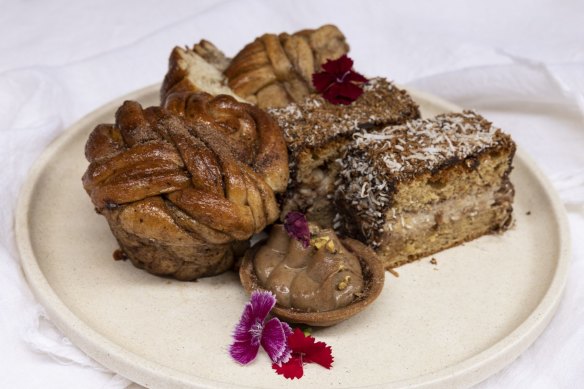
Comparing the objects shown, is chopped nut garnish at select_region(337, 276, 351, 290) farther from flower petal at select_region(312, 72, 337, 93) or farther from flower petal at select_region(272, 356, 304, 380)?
flower petal at select_region(312, 72, 337, 93)

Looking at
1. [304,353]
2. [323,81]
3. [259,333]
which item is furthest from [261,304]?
[323,81]

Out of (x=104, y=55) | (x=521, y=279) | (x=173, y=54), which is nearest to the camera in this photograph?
(x=521, y=279)

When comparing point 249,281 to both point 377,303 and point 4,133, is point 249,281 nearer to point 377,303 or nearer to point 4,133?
point 377,303

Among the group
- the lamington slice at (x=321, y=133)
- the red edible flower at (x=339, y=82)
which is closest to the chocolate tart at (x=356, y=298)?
the lamington slice at (x=321, y=133)

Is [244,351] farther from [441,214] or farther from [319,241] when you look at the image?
[441,214]

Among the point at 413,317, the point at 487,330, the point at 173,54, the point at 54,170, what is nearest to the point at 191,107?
the point at 173,54

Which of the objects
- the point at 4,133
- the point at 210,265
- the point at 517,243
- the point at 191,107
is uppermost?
the point at 191,107

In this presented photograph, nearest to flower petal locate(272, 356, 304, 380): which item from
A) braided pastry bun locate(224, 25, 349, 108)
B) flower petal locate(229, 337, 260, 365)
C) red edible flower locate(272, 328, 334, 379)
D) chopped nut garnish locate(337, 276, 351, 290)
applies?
red edible flower locate(272, 328, 334, 379)
